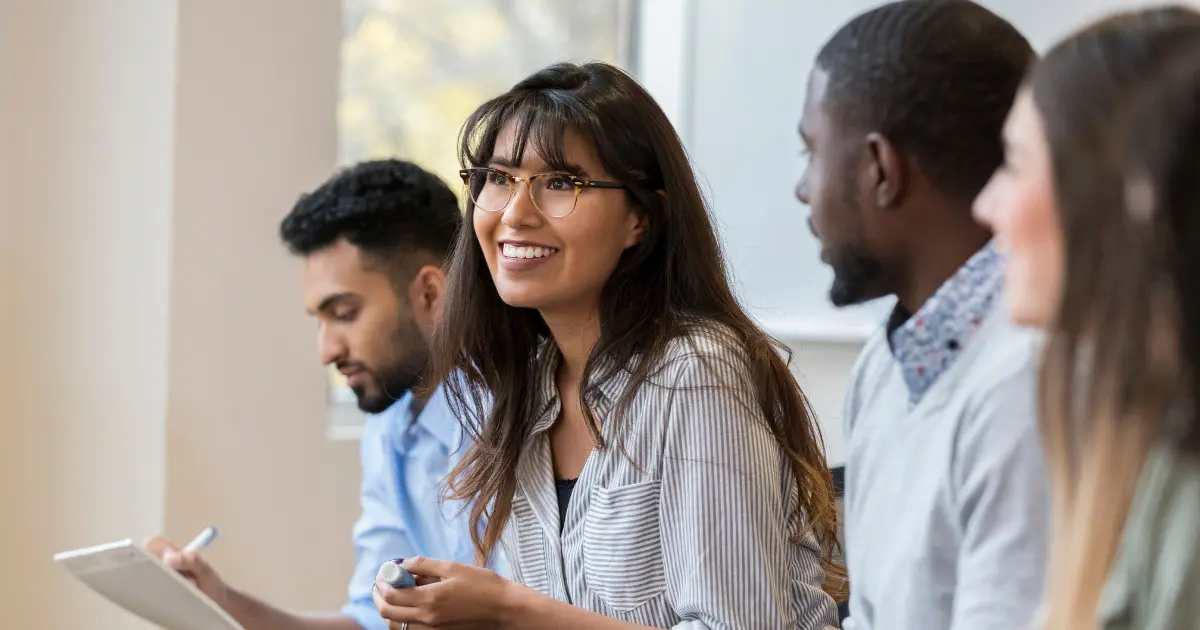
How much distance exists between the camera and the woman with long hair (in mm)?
732

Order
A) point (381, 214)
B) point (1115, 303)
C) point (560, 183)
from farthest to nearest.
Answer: point (381, 214) → point (560, 183) → point (1115, 303)

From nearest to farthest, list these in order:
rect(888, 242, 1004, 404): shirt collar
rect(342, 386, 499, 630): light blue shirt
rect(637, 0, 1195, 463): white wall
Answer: rect(888, 242, 1004, 404): shirt collar < rect(342, 386, 499, 630): light blue shirt < rect(637, 0, 1195, 463): white wall

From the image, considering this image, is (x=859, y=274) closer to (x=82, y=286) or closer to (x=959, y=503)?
(x=959, y=503)

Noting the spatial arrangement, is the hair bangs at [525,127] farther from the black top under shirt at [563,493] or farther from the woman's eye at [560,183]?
the black top under shirt at [563,493]

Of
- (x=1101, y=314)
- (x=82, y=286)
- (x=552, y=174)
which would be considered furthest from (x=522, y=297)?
(x=82, y=286)

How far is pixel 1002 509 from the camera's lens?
897 millimetres

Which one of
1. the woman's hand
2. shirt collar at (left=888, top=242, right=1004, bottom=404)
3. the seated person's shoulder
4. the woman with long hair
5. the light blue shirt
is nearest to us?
the woman with long hair

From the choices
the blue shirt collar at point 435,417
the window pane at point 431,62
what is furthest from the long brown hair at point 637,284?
the window pane at point 431,62

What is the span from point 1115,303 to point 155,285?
2.25 m

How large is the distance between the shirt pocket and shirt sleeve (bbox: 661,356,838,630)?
0.03 m

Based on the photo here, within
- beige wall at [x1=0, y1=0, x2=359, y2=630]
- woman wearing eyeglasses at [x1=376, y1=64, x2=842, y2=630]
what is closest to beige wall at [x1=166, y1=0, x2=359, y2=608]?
beige wall at [x1=0, y1=0, x2=359, y2=630]

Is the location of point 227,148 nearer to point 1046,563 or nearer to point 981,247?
point 981,247

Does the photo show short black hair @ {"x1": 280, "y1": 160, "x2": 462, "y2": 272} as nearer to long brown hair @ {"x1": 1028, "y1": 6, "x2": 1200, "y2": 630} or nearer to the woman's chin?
the woman's chin

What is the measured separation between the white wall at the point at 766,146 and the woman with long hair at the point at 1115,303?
2332 mm
